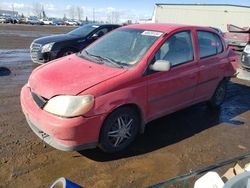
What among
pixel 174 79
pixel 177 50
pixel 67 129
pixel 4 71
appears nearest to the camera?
pixel 67 129

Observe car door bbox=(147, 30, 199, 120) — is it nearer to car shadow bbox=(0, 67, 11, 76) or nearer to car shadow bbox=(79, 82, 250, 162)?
car shadow bbox=(79, 82, 250, 162)

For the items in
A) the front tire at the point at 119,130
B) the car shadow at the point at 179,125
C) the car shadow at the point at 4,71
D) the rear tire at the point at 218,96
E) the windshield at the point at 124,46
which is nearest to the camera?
the front tire at the point at 119,130

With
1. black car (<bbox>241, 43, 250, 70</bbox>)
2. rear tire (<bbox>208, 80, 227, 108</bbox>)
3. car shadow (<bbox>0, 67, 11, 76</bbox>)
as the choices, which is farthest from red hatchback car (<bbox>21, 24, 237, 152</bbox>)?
car shadow (<bbox>0, 67, 11, 76</bbox>)

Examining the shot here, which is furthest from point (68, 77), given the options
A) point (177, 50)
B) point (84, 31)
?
point (84, 31)

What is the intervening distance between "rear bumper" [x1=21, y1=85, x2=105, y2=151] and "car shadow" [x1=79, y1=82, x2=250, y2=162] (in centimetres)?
46

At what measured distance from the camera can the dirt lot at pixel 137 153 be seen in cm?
384

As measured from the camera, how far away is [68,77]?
4.27 m

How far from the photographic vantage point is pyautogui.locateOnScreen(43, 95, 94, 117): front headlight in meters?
3.83

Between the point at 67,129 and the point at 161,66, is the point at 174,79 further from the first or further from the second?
the point at 67,129

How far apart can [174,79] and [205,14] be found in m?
32.7

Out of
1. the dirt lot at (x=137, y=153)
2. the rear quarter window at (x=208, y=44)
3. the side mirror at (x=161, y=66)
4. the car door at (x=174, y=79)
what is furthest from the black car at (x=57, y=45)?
the side mirror at (x=161, y=66)

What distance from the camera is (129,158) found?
4.35 meters

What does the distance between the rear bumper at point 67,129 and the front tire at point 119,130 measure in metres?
0.15

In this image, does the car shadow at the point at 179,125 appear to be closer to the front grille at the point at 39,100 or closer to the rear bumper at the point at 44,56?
the front grille at the point at 39,100
